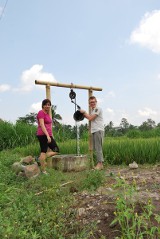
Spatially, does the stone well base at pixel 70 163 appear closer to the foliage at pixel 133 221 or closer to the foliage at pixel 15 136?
the foliage at pixel 133 221

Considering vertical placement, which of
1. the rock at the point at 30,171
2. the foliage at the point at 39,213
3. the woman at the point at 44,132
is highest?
the woman at the point at 44,132

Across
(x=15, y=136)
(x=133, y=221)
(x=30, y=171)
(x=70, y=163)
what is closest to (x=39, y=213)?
(x=133, y=221)

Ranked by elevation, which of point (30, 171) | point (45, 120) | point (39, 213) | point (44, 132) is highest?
point (45, 120)

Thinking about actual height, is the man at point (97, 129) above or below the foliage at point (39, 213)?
above

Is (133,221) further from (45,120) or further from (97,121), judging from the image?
(97,121)

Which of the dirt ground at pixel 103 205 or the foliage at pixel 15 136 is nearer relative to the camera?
the dirt ground at pixel 103 205

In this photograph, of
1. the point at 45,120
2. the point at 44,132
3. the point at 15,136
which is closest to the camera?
the point at 44,132

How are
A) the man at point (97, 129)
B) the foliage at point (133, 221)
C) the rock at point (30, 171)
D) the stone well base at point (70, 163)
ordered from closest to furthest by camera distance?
the foliage at point (133, 221) < the rock at point (30, 171) < the stone well base at point (70, 163) < the man at point (97, 129)

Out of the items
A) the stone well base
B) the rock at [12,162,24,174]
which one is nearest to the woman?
the rock at [12,162,24,174]

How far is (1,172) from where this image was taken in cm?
676

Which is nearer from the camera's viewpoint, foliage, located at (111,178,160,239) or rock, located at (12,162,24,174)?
foliage, located at (111,178,160,239)

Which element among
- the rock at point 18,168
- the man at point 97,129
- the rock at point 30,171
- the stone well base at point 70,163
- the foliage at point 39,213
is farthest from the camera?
the man at point 97,129

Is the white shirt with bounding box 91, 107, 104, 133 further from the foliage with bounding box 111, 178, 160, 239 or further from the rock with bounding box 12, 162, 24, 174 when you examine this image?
the foliage with bounding box 111, 178, 160, 239

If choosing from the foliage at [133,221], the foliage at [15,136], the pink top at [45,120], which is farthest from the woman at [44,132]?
the foliage at [15,136]
